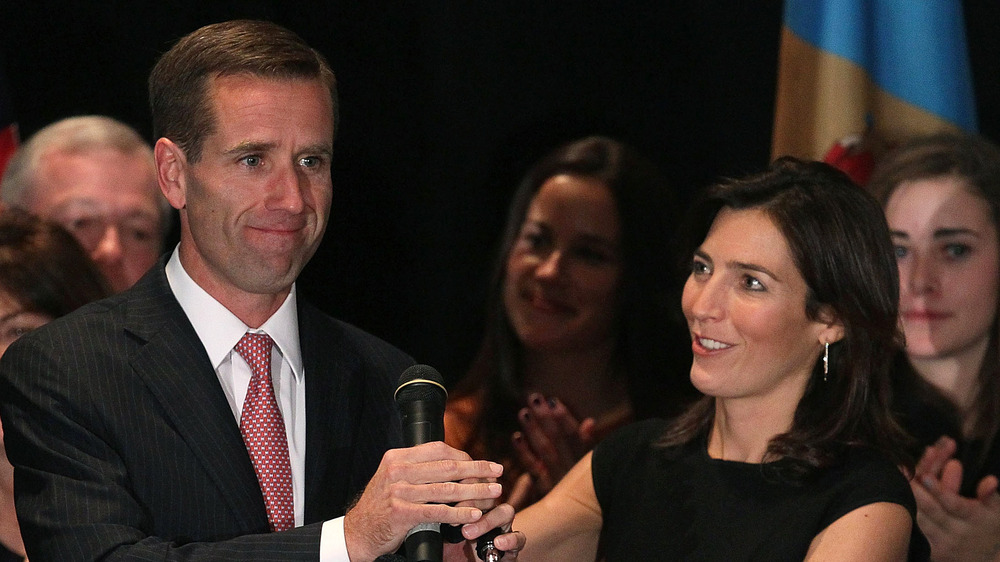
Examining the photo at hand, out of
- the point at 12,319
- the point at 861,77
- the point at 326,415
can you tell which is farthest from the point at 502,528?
the point at 861,77

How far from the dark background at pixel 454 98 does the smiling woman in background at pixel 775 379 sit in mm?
1475

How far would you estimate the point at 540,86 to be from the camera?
4219 millimetres

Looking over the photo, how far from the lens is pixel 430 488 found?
1865 millimetres

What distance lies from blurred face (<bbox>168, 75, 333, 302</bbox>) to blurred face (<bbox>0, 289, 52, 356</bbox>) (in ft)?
2.87

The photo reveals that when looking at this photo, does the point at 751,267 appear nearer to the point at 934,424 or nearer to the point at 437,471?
the point at 437,471

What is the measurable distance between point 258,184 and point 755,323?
3.57 ft

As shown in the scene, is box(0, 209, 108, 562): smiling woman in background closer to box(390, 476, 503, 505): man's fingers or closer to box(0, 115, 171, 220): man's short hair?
box(0, 115, 171, 220): man's short hair

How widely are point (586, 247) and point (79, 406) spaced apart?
2.19 meters

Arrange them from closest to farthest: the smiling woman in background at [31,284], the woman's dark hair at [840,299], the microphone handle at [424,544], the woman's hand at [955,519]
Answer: the microphone handle at [424,544] < the woman's dark hair at [840,299] < the smiling woman in background at [31,284] < the woman's hand at [955,519]

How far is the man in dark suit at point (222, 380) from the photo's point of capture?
2.03 meters

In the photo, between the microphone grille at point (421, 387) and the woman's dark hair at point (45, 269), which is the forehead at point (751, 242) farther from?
the woman's dark hair at point (45, 269)

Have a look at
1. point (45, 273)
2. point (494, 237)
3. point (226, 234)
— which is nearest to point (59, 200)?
point (45, 273)

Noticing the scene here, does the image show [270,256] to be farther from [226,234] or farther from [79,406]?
[79,406]

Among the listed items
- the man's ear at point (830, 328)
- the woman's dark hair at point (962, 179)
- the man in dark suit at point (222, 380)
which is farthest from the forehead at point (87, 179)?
the woman's dark hair at point (962, 179)
